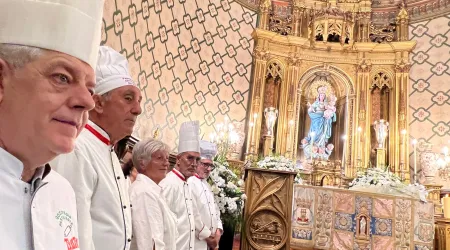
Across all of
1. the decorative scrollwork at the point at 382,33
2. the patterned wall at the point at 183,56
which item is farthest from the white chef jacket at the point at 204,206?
the decorative scrollwork at the point at 382,33

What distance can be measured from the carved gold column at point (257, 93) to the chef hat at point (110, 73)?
315 inches

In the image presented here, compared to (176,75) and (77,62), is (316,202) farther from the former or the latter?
(77,62)

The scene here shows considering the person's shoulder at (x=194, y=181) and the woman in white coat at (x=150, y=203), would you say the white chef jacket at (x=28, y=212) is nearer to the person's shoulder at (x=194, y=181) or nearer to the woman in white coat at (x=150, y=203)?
the woman in white coat at (x=150, y=203)

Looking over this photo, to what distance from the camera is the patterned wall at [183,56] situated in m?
6.44

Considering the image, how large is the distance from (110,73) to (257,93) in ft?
29.3

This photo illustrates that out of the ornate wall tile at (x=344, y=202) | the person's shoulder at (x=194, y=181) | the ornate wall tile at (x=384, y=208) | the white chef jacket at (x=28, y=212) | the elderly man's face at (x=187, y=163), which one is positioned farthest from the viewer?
the ornate wall tile at (x=344, y=202)

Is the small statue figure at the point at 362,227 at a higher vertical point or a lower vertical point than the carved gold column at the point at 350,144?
lower

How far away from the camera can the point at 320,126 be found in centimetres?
1115

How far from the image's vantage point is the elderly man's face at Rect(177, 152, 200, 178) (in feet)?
12.6

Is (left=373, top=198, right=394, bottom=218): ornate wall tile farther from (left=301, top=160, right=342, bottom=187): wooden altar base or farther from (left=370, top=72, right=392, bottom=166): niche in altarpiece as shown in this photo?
(left=370, top=72, right=392, bottom=166): niche in altarpiece

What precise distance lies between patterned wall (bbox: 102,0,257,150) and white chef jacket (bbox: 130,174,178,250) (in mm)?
3342

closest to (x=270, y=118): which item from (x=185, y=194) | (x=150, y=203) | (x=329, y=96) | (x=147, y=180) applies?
(x=329, y=96)

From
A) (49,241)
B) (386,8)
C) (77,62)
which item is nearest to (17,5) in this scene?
(77,62)

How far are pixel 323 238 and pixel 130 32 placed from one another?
4555 mm
